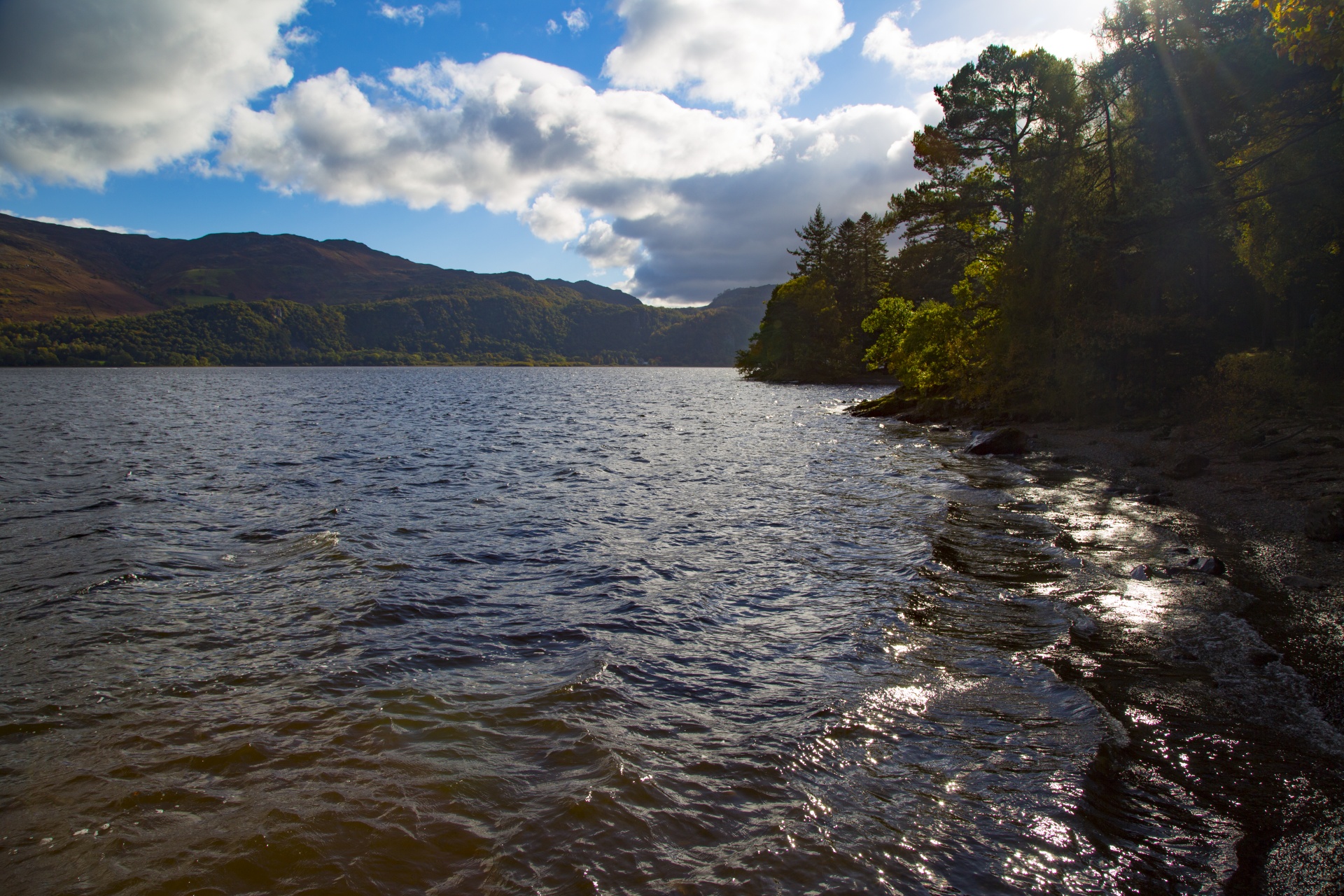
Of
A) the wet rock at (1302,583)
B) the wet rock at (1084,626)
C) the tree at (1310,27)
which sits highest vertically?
the tree at (1310,27)

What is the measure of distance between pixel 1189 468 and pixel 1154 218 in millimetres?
11855

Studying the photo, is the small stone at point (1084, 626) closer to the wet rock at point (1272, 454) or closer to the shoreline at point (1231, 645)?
the shoreline at point (1231, 645)

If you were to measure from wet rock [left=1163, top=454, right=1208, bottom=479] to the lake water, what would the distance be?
268 cm

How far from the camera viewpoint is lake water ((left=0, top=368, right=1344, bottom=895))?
4777mm

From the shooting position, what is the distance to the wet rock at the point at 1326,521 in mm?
10719

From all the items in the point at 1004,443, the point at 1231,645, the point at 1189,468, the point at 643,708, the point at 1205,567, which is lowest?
the point at 643,708

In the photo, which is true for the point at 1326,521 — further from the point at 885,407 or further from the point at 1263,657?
the point at 885,407

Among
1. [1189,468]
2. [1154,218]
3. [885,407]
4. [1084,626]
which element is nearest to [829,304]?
[885,407]

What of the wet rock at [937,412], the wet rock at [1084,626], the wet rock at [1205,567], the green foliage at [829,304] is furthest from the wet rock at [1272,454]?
the green foliage at [829,304]

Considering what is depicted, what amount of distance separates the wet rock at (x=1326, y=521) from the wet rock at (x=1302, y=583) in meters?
2.00

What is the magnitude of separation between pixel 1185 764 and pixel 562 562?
30.9 feet

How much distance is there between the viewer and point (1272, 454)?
1639 centimetres

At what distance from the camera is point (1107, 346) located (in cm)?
2625

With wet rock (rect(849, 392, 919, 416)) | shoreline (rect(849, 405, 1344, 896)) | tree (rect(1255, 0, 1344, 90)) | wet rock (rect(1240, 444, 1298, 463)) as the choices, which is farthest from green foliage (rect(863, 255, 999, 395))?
tree (rect(1255, 0, 1344, 90))
